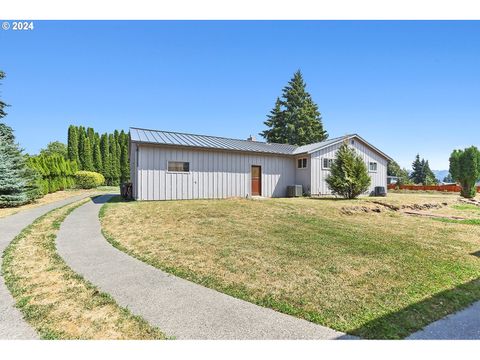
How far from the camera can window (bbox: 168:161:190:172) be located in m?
14.1

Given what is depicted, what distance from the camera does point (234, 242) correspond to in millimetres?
6016

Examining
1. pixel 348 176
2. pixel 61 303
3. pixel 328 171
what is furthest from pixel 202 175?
pixel 61 303

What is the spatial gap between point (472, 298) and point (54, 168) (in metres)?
24.4

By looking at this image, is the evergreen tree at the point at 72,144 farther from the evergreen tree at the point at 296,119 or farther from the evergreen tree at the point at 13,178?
the evergreen tree at the point at 296,119

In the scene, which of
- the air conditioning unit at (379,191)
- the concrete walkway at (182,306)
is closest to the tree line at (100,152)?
the air conditioning unit at (379,191)

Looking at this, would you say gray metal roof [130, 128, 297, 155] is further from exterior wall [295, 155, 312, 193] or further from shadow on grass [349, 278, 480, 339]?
shadow on grass [349, 278, 480, 339]

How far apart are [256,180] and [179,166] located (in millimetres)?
5333

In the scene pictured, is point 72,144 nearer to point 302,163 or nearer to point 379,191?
point 302,163

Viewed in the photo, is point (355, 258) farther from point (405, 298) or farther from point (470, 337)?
point (470, 337)

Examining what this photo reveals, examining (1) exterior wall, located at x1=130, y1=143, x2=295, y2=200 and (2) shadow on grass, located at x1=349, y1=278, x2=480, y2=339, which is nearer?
(2) shadow on grass, located at x1=349, y1=278, x2=480, y2=339

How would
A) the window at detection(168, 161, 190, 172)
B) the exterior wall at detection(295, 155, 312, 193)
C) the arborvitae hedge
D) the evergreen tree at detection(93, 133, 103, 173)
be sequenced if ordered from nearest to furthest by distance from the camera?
the window at detection(168, 161, 190, 172)
the arborvitae hedge
the exterior wall at detection(295, 155, 312, 193)
the evergreen tree at detection(93, 133, 103, 173)

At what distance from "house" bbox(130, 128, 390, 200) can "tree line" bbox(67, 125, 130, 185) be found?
77.8 feet

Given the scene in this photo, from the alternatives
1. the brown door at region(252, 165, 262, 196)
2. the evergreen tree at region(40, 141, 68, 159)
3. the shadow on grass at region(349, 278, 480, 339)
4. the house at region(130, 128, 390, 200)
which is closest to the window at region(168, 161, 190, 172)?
the house at region(130, 128, 390, 200)

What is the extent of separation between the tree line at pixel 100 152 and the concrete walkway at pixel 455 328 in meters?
40.5
